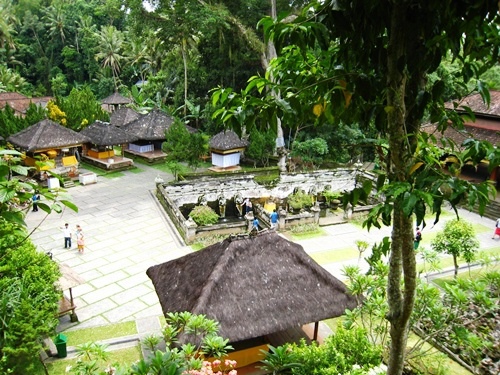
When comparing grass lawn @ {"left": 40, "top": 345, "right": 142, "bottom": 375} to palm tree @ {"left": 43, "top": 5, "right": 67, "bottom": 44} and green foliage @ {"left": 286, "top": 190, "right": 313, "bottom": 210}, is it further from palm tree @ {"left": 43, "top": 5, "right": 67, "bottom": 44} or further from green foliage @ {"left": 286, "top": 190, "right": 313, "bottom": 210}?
palm tree @ {"left": 43, "top": 5, "right": 67, "bottom": 44}

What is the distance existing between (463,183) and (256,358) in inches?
320

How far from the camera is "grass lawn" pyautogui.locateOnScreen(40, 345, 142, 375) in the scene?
30.7ft

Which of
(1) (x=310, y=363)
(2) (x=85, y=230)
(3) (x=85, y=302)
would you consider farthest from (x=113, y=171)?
(1) (x=310, y=363)

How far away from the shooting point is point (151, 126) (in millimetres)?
30469

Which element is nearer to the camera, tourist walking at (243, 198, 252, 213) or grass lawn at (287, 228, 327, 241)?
grass lawn at (287, 228, 327, 241)

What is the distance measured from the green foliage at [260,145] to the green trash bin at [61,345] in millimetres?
18833

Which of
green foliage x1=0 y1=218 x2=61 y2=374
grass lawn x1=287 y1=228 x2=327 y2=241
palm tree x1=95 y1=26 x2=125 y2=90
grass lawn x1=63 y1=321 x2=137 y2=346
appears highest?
palm tree x1=95 y1=26 x2=125 y2=90

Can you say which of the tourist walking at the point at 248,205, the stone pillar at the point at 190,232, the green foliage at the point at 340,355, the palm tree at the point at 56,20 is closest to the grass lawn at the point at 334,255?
the stone pillar at the point at 190,232

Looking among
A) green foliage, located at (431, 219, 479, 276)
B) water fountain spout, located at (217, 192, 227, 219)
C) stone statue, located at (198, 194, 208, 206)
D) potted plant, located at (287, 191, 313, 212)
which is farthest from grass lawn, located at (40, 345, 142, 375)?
potted plant, located at (287, 191, 313, 212)

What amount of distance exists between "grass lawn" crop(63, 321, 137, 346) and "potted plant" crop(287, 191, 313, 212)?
430 inches

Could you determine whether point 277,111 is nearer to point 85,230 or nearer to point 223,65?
point 85,230

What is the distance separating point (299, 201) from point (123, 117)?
1944cm

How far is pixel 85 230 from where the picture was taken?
58.2ft

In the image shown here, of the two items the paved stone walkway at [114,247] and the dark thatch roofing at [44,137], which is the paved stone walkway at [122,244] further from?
the dark thatch roofing at [44,137]
